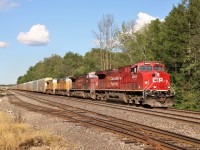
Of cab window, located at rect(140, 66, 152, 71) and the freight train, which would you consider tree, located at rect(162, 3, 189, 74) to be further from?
cab window, located at rect(140, 66, 152, 71)

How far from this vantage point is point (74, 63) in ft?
485

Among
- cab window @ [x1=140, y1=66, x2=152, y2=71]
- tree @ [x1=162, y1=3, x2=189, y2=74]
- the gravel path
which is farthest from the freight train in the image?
the gravel path

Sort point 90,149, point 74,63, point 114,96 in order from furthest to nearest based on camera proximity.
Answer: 1. point 74,63
2. point 114,96
3. point 90,149

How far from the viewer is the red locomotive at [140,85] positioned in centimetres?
2392

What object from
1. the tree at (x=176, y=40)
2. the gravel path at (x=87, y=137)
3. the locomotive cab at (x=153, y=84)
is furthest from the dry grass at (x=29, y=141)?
the tree at (x=176, y=40)

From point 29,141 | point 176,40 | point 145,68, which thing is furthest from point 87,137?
point 176,40

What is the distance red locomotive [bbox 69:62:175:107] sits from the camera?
23.9 metres

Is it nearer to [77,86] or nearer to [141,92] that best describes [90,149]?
[141,92]

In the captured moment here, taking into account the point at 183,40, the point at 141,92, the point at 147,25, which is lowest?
the point at 141,92

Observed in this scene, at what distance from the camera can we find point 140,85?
24750 millimetres

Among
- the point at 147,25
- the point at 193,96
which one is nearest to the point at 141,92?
the point at 193,96

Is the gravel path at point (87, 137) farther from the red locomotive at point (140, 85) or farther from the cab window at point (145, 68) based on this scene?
the cab window at point (145, 68)

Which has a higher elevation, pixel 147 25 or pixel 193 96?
pixel 147 25

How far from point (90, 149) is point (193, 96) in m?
17.3
